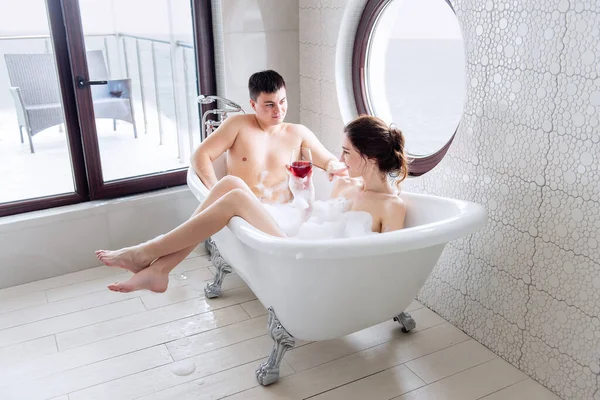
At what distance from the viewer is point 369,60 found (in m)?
2.72

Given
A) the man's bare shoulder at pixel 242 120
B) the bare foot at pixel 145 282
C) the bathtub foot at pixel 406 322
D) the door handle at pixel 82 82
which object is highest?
the door handle at pixel 82 82

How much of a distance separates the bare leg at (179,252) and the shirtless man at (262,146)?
27cm

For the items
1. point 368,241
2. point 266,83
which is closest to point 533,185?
point 368,241

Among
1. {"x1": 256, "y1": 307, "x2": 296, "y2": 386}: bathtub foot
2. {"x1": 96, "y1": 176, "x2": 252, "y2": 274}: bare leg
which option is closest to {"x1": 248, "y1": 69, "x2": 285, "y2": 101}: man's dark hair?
{"x1": 96, "y1": 176, "x2": 252, "y2": 274}: bare leg

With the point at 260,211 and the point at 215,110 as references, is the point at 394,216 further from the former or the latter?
the point at 215,110

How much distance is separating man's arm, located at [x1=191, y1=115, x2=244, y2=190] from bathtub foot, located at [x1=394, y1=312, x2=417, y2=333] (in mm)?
983

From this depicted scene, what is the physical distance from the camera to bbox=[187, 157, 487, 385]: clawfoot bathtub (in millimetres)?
1517

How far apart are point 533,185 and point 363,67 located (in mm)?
1223

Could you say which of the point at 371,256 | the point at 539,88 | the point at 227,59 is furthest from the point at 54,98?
the point at 539,88

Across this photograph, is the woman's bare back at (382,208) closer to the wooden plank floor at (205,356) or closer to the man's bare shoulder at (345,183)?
the man's bare shoulder at (345,183)

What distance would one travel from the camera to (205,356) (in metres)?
2.05

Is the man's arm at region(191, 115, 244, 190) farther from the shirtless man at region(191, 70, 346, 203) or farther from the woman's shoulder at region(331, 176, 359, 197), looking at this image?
the woman's shoulder at region(331, 176, 359, 197)

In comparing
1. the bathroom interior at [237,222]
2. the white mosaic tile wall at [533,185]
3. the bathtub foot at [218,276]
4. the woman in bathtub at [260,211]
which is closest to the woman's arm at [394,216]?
the woman in bathtub at [260,211]

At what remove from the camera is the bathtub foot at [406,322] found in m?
2.18
